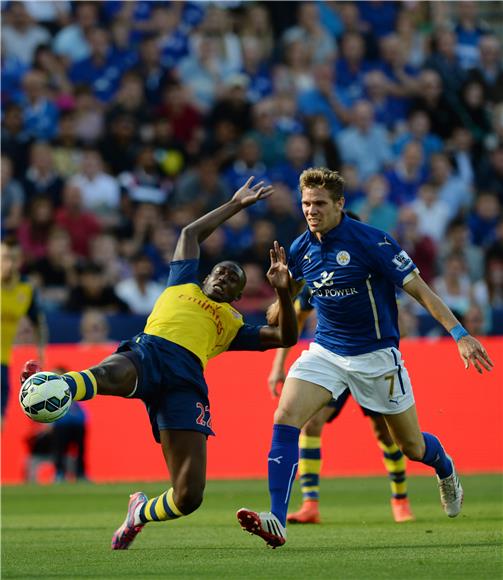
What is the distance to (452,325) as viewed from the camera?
7766 mm

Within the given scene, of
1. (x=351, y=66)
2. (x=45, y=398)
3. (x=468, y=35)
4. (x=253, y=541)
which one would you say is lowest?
(x=253, y=541)

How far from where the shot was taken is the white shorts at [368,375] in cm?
841

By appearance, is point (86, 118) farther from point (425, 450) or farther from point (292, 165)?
point (425, 450)

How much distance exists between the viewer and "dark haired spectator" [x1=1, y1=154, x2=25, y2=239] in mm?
17094

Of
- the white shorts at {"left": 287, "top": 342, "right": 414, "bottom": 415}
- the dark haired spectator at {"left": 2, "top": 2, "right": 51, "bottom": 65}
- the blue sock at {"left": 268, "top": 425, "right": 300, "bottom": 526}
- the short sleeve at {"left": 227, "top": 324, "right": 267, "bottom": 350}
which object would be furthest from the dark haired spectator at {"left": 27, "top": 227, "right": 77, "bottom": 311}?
the blue sock at {"left": 268, "top": 425, "right": 300, "bottom": 526}

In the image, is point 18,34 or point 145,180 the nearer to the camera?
point 145,180

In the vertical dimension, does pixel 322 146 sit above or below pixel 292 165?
above

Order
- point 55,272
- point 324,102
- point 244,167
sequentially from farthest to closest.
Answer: point 324,102 < point 244,167 < point 55,272

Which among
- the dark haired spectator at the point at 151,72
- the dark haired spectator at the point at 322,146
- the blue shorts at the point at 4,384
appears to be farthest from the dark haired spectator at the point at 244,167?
the blue shorts at the point at 4,384

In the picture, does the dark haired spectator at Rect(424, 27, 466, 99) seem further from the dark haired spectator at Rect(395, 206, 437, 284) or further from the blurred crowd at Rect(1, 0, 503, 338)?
the dark haired spectator at Rect(395, 206, 437, 284)

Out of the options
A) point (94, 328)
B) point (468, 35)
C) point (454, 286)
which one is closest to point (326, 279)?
point (94, 328)

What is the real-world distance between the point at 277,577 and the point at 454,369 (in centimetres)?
877

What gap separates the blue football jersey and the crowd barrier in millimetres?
6505

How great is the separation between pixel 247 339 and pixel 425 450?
141cm
